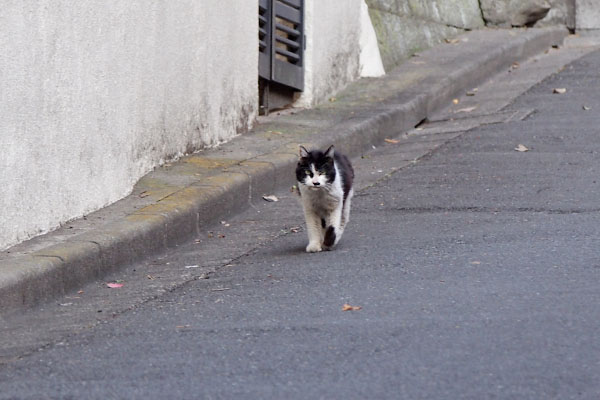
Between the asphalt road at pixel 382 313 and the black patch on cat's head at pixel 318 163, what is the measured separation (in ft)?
1.50

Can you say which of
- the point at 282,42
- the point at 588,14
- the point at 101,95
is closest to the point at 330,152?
the point at 101,95

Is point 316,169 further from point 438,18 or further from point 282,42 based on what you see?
point 438,18

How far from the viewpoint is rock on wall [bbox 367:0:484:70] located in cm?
1277

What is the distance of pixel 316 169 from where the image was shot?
6152 millimetres

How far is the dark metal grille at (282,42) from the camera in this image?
403 inches

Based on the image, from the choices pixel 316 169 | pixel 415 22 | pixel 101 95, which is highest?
pixel 415 22

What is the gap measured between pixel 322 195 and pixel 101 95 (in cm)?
156

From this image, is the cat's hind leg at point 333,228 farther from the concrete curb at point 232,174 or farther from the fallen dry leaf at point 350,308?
the fallen dry leaf at point 350,308

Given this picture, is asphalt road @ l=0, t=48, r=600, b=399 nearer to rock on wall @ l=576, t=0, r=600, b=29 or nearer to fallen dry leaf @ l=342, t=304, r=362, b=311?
fallen dry leaf @ l=342, t=304, r=362, b=311

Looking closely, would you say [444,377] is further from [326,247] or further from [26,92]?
[26,92]

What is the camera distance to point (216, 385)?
13.0 ft

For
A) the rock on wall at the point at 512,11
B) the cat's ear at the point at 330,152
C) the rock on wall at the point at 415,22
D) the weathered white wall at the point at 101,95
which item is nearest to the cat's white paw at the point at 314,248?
the cat's ear at the point at 330,152

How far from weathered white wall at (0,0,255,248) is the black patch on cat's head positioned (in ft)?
4.40

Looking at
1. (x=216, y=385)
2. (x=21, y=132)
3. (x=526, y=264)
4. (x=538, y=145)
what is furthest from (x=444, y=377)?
(x=538, y=145)
